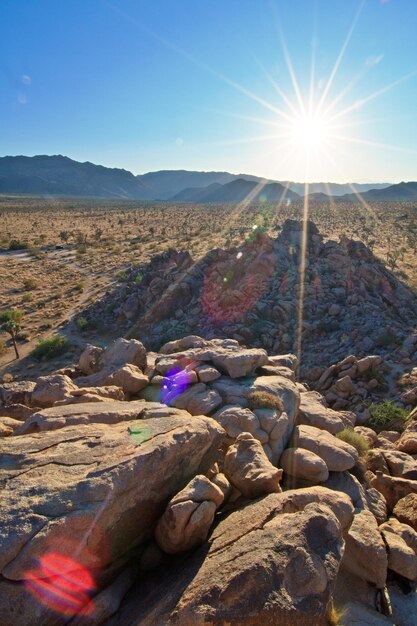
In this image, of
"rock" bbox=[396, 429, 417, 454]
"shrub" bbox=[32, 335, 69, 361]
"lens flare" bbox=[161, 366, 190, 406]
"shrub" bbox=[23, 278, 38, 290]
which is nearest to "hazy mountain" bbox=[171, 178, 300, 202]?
"shrub" bbox=[23, 278, 38, 290]

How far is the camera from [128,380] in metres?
9.30

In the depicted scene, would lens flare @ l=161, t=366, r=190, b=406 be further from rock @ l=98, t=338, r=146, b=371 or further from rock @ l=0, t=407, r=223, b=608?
rock @ l=0, t=407, r=223, b=608

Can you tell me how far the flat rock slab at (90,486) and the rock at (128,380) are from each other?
341cm

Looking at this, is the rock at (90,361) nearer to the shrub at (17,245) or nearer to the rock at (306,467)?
the rock at (306,467)

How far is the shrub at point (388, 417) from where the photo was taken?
10797 millimetres

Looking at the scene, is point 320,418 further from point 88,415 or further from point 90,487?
point 90,487

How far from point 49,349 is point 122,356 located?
860cm

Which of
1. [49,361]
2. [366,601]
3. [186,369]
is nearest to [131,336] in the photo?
[49,361]

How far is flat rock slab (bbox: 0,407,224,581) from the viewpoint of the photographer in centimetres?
396

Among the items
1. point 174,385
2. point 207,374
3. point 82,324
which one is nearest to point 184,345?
point 207,374

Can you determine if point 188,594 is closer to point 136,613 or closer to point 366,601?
point 136,613

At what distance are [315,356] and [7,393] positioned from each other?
35.6ft

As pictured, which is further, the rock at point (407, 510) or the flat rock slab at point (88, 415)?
the rock at point (407, 510)

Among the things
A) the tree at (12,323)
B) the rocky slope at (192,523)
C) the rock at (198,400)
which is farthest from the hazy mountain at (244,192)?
the rocky slope at (192,523)
